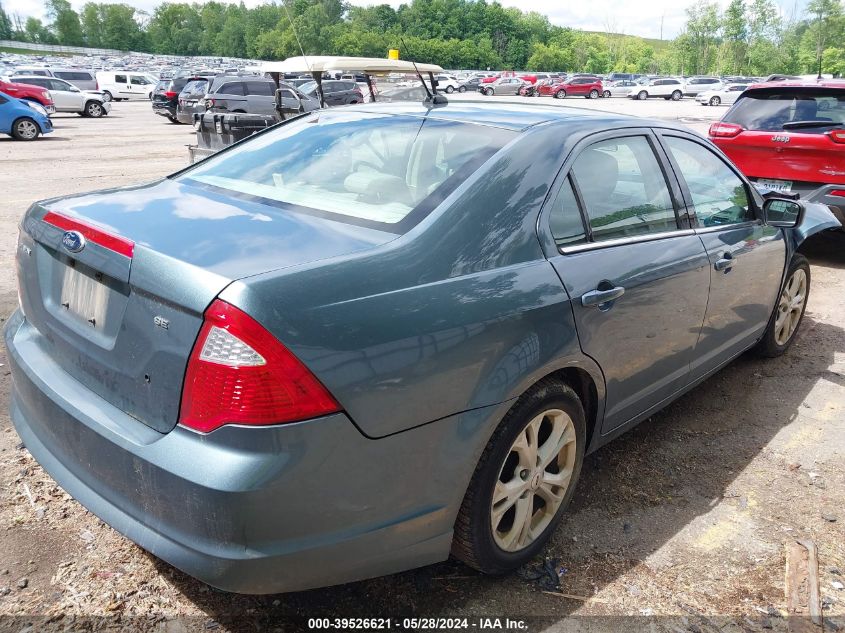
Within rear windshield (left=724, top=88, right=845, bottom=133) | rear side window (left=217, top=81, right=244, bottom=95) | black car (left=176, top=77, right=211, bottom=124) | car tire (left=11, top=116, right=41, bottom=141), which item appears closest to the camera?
rear windshield (left=724, top=88, right=845, bottom=133)

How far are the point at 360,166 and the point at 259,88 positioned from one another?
68.0 ft

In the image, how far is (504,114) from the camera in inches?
121

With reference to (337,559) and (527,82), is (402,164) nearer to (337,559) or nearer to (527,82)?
(337,559)

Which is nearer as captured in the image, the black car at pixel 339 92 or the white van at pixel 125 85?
the black car at pixel 339 92

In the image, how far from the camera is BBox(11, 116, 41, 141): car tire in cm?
1834

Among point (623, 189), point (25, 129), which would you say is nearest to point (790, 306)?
point (623, 189)

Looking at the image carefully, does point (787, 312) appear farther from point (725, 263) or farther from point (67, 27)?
point (67, 27)

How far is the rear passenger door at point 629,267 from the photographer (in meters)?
2.71

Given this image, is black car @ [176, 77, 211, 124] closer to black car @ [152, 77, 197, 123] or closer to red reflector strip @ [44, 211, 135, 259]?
black car @ [152, 77, 197, 123]

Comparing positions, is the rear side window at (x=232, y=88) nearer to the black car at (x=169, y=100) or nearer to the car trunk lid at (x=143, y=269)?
the black car at (x=169, y=100)

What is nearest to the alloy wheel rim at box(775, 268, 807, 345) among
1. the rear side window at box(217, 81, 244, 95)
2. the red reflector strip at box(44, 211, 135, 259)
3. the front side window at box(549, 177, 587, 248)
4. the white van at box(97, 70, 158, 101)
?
the front side window at box(549, 177, 587, 248)

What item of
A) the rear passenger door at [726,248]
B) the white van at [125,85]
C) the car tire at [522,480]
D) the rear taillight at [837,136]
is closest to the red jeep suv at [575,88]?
the white van at [125,85]

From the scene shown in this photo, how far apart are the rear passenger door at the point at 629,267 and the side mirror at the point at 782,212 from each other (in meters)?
1.02

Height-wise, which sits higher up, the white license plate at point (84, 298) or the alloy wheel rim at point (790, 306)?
the white license plate at point (84, 298)
